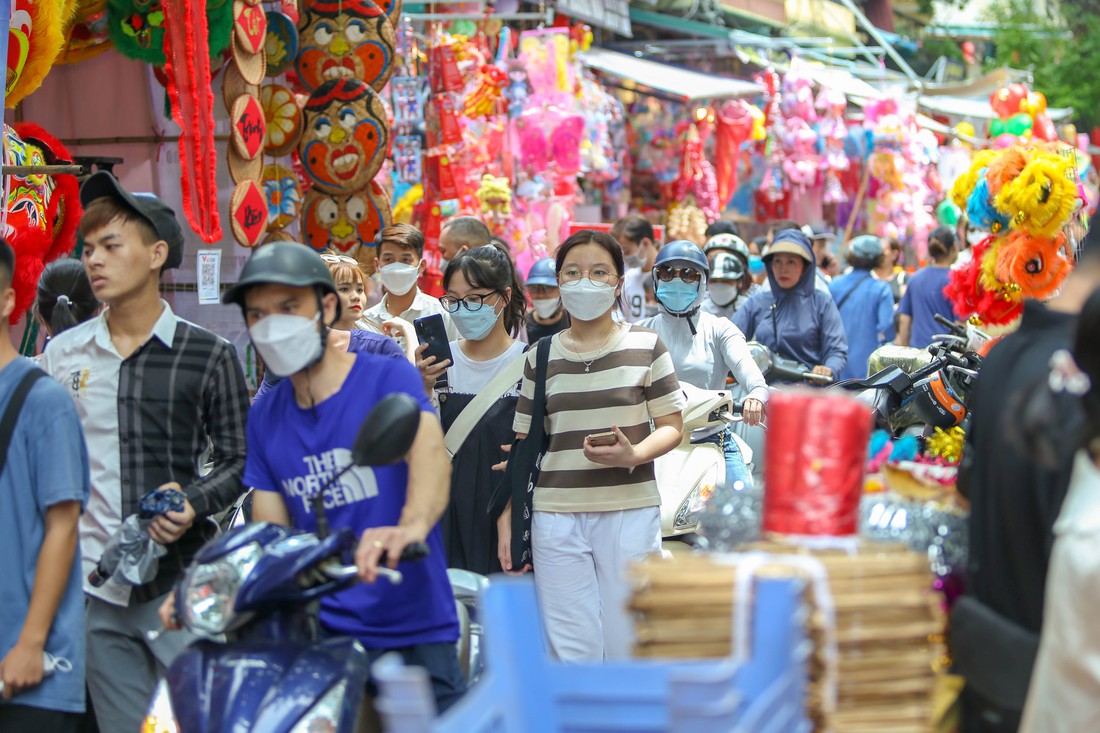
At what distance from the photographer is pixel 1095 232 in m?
2.82

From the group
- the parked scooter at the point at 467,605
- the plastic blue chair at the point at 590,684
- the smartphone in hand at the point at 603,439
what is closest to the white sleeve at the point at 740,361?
the smartphone in hand at the point at 603,439

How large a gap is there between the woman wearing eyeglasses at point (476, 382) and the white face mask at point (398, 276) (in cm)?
85

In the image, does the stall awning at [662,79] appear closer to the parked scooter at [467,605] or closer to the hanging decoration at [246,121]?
the hanging decoration at [246,121]

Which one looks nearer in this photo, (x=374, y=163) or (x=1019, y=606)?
(x=1019, y=606)

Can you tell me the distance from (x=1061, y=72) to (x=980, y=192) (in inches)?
1195

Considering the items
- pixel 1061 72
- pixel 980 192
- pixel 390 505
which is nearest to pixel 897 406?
pixel 980 192

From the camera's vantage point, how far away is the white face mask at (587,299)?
17.2ft

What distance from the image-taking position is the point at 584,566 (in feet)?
17.4

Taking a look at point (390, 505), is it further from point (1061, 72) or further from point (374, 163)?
point (1061, 72)

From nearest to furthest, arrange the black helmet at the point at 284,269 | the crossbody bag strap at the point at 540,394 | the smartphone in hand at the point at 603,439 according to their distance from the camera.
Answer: the black helmet at the point at 284,269 → the smartphone in hand at the point at 603,439 → the crossbody bag strap at the point at 540,394

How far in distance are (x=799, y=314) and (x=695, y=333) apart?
1.88 meters

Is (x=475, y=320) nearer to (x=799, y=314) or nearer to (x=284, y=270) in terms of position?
(x=284, y=270)

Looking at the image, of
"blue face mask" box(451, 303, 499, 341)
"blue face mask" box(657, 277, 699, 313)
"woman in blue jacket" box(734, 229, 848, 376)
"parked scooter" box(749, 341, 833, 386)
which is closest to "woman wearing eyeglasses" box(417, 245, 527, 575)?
"blue face mask" box(451, 303, 499, 341)

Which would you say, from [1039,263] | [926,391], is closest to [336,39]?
[926,391]
